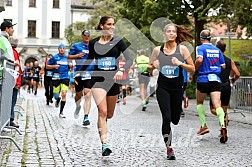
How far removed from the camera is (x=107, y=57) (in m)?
7.62

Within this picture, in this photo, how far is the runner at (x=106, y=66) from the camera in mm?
7512

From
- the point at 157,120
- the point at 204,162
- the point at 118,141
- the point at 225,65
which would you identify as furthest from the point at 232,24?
the point at 204,162

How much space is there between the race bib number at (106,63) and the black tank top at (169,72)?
67 centimetres

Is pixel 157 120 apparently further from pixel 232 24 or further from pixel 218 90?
pixel 232 24

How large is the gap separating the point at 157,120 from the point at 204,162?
652 cm

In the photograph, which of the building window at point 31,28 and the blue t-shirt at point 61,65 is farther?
the building window at point 31,28

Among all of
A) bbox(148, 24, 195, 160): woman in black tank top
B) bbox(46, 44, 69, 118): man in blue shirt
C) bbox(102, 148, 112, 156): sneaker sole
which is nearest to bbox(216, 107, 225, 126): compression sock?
bbox(148, 24, 195, 160): woman in black tank top

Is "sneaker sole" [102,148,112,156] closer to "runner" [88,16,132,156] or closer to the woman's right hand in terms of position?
"runner" [88,16,132,156]

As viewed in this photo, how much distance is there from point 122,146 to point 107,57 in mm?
1452

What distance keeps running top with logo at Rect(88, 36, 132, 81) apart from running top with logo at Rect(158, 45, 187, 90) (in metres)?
0.48

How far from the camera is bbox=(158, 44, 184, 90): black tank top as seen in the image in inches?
296

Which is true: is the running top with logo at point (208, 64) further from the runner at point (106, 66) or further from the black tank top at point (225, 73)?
the runner at point (106, 66)

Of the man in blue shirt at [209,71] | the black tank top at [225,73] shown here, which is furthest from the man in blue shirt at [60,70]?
the man in blue shirt at [209,71]

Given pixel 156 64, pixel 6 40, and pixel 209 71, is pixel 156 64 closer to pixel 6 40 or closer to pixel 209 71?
pixel 209 71
